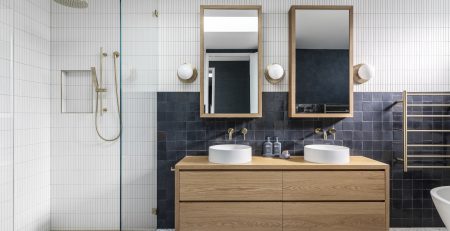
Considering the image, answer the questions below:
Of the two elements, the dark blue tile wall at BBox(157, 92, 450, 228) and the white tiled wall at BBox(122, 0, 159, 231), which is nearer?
the white tiled wall at BBox(122, 0, 159, 231)

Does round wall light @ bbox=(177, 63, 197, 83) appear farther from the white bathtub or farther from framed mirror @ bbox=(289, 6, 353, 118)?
the white bathtub

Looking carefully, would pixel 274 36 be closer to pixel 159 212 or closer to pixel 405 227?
pixel 159 212

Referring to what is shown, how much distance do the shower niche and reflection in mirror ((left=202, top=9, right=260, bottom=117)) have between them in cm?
106

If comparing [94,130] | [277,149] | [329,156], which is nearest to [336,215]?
[329,156]

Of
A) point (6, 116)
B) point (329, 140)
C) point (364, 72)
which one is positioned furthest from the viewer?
point (329, 140)

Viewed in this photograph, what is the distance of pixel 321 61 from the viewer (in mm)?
2424

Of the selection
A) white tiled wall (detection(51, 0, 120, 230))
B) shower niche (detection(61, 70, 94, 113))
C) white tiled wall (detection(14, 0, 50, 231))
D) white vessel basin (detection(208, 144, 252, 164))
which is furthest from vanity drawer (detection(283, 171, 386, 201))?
white tiled wall (detection(14, 0, 50, 231))

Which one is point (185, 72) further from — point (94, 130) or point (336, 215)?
point (336, 215)

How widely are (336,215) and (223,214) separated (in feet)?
2.84

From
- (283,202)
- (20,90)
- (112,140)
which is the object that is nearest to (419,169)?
(283,202)

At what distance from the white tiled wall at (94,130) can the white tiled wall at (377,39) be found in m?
0.49

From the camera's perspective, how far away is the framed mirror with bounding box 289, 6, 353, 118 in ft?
7.87

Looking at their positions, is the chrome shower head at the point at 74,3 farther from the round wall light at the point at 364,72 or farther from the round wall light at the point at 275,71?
the round wall light at the point at 364,72

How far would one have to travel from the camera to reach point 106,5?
5.26ft
